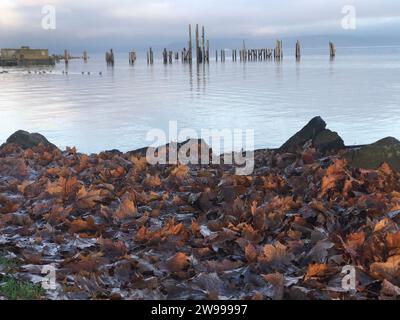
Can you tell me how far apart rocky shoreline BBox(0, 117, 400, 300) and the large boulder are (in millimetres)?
30

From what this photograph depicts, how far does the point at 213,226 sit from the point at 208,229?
0.17 ft

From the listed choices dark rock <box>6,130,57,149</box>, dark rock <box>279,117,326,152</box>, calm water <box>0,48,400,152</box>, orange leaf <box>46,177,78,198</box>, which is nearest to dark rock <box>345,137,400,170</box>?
dark rock <box>279,117,326,152</box>

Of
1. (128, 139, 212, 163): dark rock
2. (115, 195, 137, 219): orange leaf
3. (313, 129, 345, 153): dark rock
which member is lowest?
(115, 195, 137, 219): orange leaf

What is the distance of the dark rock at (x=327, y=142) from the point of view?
7176 mm

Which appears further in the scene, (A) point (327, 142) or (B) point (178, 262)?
(A) point (327, 142)

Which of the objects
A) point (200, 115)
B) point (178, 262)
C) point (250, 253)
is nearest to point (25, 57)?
point (200, 115)

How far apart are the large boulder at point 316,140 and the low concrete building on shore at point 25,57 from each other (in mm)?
79917

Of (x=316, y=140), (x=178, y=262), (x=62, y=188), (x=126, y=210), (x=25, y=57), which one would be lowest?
(x=178, y=262)

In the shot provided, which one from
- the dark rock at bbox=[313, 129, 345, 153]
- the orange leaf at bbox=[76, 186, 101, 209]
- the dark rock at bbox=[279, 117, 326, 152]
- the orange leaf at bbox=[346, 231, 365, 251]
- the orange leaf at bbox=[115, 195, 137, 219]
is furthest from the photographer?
the dark rock at bbox=[279, 117, 326, 152]

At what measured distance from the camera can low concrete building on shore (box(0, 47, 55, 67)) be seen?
81.5 metres

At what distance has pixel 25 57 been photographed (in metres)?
85.0

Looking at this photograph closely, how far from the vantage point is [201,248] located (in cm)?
425

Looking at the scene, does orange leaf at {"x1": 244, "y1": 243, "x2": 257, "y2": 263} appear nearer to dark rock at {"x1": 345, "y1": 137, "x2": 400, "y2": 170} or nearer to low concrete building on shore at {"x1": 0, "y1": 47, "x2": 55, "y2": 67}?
dark rock at {"x1": 345, "y1": 137, "x2": 400, "y2": 170}

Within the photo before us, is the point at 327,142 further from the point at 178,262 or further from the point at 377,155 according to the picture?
the point at 178,262
